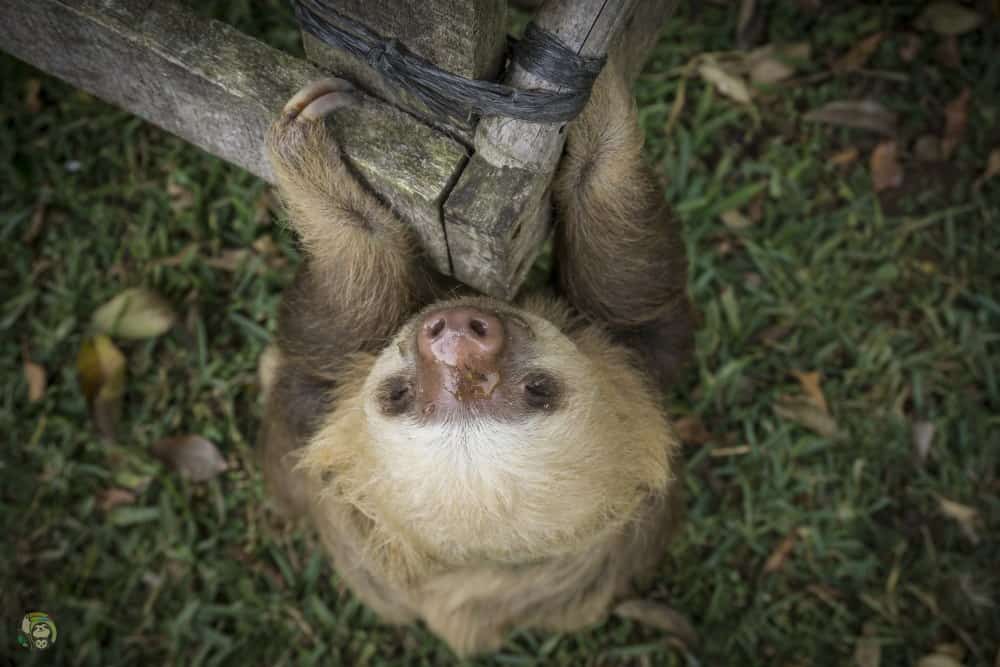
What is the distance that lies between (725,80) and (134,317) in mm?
3201

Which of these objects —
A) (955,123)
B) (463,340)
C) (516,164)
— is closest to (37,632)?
(463,340)

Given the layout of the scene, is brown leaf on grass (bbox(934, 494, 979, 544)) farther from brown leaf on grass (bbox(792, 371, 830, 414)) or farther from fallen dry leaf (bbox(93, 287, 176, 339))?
fallen dry leaf (bbox(93, 287, 176, 339))

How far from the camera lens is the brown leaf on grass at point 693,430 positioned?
364 cm

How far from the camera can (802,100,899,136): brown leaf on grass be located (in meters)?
3.71

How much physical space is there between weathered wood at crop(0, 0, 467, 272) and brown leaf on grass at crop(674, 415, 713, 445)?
2052 millimetres

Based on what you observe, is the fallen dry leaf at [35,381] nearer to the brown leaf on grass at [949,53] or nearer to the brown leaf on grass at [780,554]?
the brown leaf on grass at [780,554]

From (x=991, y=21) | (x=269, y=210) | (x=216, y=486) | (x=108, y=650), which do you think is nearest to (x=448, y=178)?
(x=269, y=210)

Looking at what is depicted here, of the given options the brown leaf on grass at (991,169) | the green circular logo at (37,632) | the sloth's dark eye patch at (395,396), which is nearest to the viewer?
the sloth's dark eye patch at (395,396)

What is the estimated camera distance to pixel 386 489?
215 centimetres

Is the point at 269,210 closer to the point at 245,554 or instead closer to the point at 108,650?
the point at 245,554

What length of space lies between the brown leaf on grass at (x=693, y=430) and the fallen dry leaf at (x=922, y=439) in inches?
38.0

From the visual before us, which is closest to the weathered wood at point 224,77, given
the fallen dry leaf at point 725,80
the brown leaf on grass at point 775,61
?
the fallen dry leaf at point 725,80

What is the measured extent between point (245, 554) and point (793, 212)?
10.6 ft

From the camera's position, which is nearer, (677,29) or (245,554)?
(245,554)
